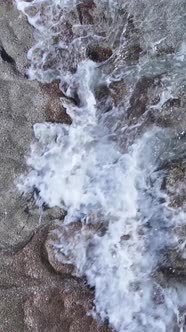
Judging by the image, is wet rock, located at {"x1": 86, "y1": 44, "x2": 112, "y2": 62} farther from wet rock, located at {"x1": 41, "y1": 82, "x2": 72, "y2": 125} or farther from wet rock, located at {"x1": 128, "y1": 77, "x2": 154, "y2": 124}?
wet rock, located at {"x1": 41, "y1": 82, "x2": 72, "y2": 125}

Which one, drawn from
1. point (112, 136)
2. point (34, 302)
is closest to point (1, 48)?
point (112, 136)

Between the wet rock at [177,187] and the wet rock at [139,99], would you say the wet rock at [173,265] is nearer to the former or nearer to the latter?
the wet rock at [177,187]

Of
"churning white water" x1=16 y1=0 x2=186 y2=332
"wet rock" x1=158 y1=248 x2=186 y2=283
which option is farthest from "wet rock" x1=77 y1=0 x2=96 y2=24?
"wet rock" x1=158 y1=248 x2=186 y2=283

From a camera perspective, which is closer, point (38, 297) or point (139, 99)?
point (38, 297)

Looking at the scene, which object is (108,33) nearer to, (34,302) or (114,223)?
(114,223)

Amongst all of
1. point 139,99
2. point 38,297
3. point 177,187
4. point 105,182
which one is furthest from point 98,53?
point 38,297

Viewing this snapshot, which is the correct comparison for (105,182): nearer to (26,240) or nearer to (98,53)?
(26,240)

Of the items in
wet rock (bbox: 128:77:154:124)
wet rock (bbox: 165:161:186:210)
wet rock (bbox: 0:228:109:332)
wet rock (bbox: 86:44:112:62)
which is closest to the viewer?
wet rock (bbox: 0:228:109:332)

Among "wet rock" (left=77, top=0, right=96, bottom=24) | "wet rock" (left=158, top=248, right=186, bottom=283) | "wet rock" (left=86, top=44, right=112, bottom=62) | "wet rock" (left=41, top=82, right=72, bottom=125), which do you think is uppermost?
"wet rock" (left=77, top=0, right=96, bottom=24)
